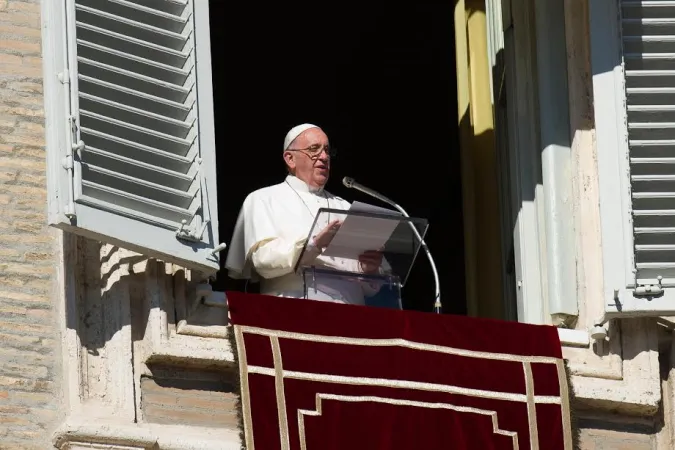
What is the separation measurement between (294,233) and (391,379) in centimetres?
84

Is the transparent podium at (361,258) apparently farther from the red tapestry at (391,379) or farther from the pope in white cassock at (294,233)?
the red tapestry at (391,379)

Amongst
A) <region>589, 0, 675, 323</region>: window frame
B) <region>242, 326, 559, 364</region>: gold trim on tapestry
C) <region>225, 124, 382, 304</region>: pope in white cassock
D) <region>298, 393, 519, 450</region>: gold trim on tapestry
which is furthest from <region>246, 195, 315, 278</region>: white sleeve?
<region>589, 0, 675, 323</region>: window frame

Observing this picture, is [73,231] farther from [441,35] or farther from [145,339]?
[441,35]

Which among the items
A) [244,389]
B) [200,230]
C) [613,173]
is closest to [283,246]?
[200,230]

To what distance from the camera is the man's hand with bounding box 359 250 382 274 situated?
1155 centimetres

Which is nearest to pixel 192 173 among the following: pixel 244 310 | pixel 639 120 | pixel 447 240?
pixel 244 310

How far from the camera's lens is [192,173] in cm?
1131

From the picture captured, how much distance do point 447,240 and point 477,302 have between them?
1.99 meters

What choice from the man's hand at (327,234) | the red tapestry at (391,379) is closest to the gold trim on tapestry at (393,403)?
the red tapestry at (391,379)

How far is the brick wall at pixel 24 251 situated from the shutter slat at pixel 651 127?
219 cm

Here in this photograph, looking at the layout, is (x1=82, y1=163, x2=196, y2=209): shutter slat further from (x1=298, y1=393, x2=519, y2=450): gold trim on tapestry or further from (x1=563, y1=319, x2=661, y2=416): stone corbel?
(x1=563, y1=319, x2=661, y2=416): stone corbel

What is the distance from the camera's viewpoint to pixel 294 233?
11867 millimetres

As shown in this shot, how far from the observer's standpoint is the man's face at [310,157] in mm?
12336

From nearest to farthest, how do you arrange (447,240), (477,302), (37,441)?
(37,441) < (477,302) < (447,240)
